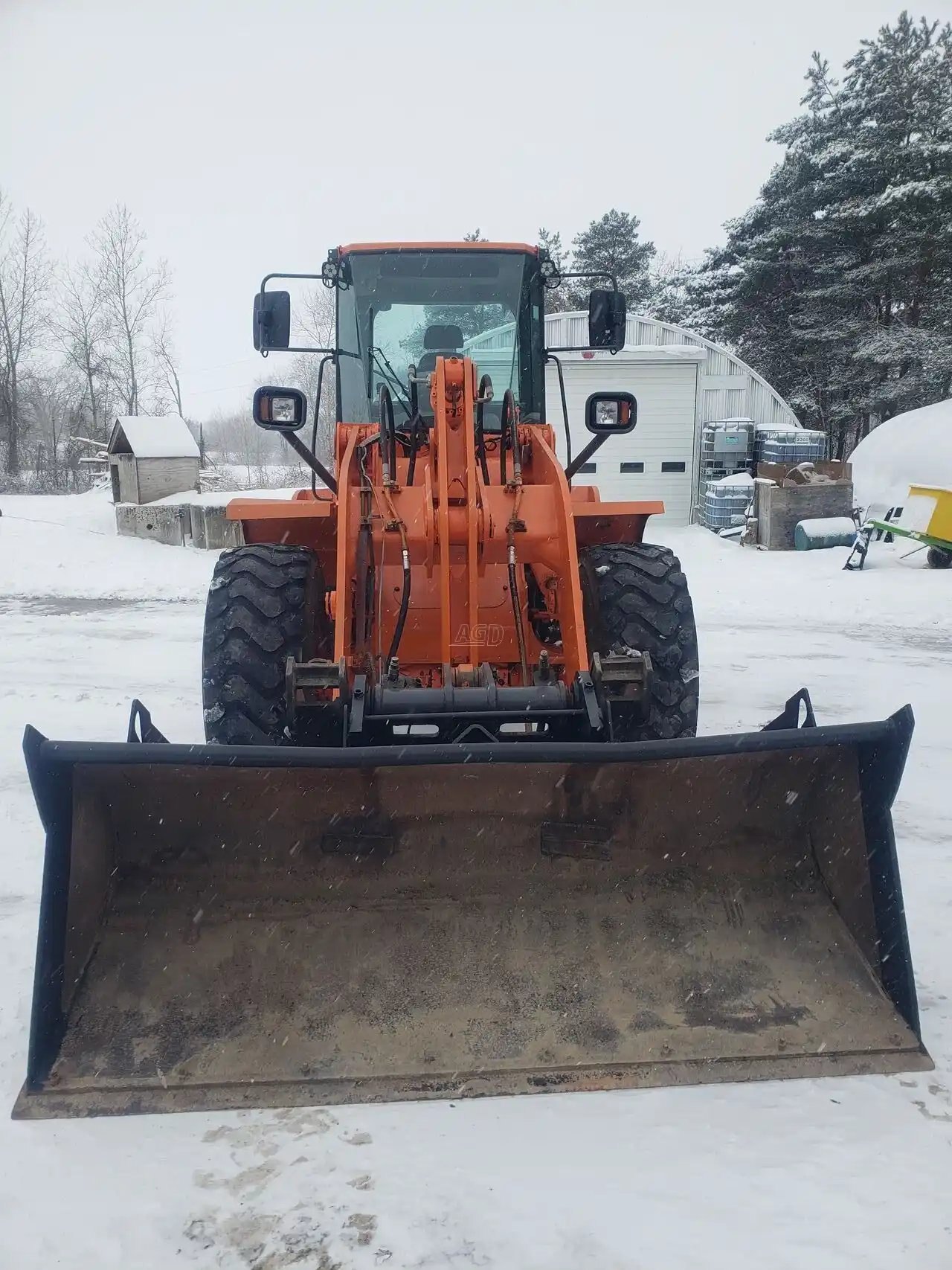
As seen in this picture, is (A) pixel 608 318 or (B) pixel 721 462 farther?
(B) pixel 721 462

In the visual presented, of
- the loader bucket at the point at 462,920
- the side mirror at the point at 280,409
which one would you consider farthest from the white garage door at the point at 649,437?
the loader bucket at the point at 462,920

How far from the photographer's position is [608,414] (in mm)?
4500

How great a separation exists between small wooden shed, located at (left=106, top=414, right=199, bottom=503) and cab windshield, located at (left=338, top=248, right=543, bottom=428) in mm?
14052

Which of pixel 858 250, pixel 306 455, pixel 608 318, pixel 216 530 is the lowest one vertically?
pixel 216 530

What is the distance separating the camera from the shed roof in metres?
18.4

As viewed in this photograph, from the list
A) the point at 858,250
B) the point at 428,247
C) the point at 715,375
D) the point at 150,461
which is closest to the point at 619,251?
the point at 858,250

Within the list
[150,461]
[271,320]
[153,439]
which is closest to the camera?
[271,320]

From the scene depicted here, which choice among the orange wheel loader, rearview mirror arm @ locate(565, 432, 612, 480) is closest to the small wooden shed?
rearview mirror arm @ locate(565, 432, 612, 480)

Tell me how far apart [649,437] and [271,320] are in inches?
588

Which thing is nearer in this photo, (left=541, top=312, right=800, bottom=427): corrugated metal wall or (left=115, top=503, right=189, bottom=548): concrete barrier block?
(left=115, top=503, right=189, bottom=548): concrete barrier block

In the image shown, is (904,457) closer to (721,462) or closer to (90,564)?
(721,462)

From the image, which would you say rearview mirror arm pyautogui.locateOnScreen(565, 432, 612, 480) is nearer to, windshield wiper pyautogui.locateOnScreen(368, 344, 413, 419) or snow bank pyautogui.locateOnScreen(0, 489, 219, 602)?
windshield wiper pyautogui.locateOnScreen(368, 344, 413, 419)

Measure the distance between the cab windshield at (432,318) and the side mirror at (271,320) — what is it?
39 centimetres

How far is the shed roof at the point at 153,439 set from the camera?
60.2 feet
